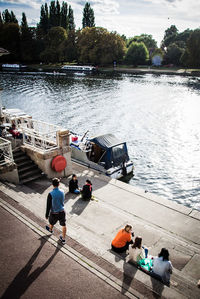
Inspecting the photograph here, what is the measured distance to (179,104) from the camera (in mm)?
45469

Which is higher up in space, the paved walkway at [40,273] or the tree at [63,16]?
the tree at [63,16]

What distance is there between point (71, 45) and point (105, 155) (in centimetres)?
10091

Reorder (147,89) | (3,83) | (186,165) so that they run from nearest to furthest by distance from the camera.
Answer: (186,165), (147,89), (3,83)

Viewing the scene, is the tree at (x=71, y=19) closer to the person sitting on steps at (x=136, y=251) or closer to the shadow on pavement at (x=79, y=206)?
the shadow on pavement at (x=79, y=206)

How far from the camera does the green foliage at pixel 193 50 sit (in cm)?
8894

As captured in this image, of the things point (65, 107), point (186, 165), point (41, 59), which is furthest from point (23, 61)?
point (186, 165)

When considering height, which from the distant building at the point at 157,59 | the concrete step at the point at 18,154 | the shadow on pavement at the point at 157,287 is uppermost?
the distant building at the point at 157,59

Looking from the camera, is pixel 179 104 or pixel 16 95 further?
pixel 16 95

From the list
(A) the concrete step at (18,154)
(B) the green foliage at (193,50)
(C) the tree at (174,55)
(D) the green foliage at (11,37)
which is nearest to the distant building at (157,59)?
(C) the tree at (174,55)

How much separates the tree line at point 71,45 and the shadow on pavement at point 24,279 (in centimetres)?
9882

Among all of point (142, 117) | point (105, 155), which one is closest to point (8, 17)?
point (142, 117)

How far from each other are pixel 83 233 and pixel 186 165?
14918mm

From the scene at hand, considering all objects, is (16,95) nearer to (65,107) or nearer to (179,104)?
(65,107)

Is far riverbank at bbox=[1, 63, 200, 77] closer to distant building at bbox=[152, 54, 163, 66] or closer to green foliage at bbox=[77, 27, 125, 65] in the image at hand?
green foliage at bbox=[77, 27, 125, 65]
